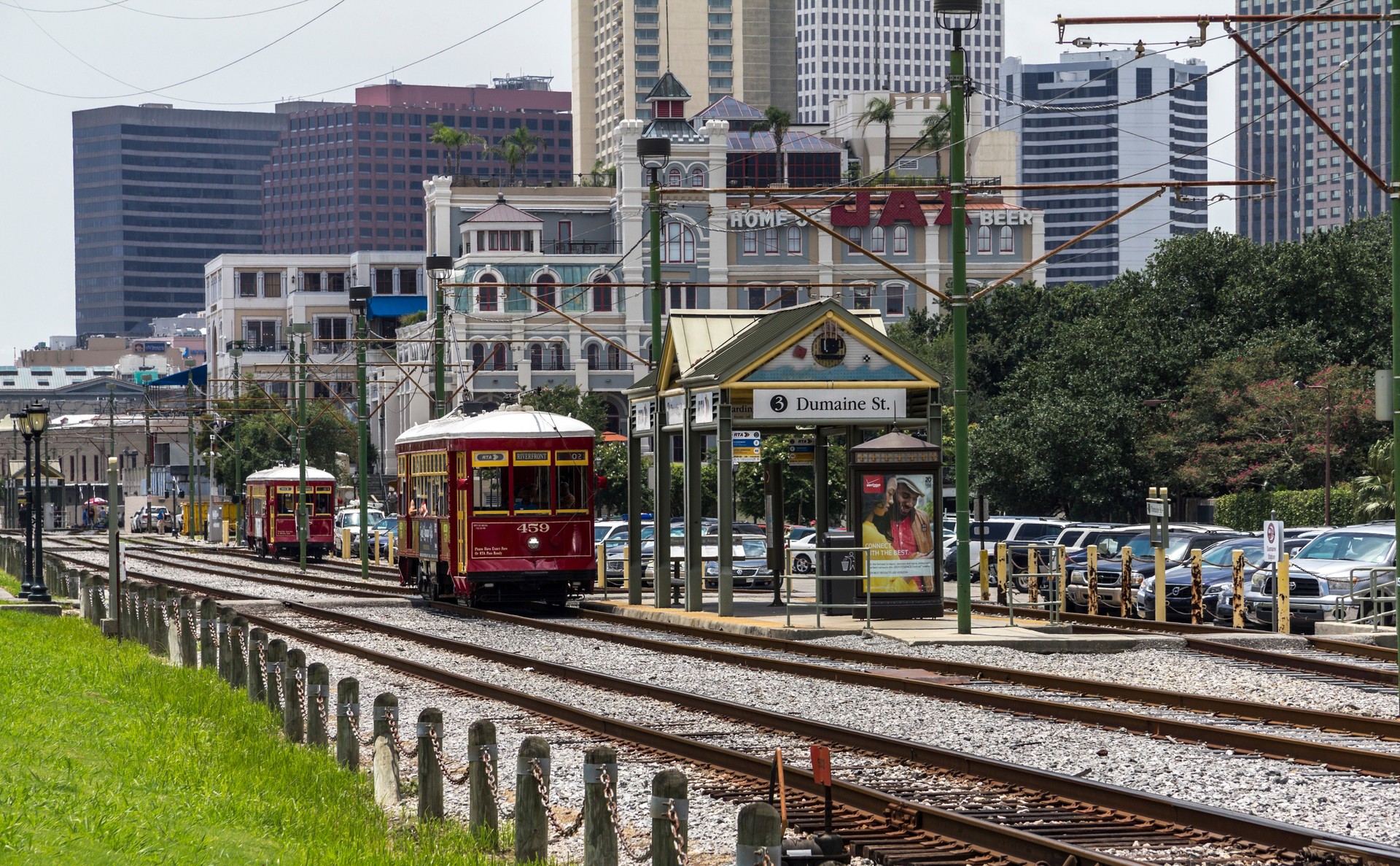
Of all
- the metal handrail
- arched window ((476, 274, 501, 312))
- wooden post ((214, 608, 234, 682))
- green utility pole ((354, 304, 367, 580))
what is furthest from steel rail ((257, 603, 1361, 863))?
arched window ((476, 274, 501, 312))

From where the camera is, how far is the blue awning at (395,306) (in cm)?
14925

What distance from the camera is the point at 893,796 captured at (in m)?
11.8

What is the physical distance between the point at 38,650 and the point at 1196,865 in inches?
642

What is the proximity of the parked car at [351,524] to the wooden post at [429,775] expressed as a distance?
5802 centimetres

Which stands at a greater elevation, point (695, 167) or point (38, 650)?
point (695, 167)

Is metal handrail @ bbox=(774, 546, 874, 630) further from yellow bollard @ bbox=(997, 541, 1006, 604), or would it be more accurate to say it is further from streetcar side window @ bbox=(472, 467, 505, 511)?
yellow bollard @ bbox=(997, 541, 1006, 604)

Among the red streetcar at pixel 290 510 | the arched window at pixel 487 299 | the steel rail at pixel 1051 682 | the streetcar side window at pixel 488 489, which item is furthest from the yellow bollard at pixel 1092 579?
the arched window at pixel 487 299

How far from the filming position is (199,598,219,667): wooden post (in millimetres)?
21891

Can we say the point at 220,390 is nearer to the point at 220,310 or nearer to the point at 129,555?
the point at 220,310

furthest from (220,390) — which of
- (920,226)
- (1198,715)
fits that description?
(1198,715)

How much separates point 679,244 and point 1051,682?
102132 mm

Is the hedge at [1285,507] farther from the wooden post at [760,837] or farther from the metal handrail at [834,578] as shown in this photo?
the wooden post at [760,837]

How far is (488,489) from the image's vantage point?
33.1 metres

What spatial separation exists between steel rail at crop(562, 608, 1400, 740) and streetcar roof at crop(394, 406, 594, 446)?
376 cm
